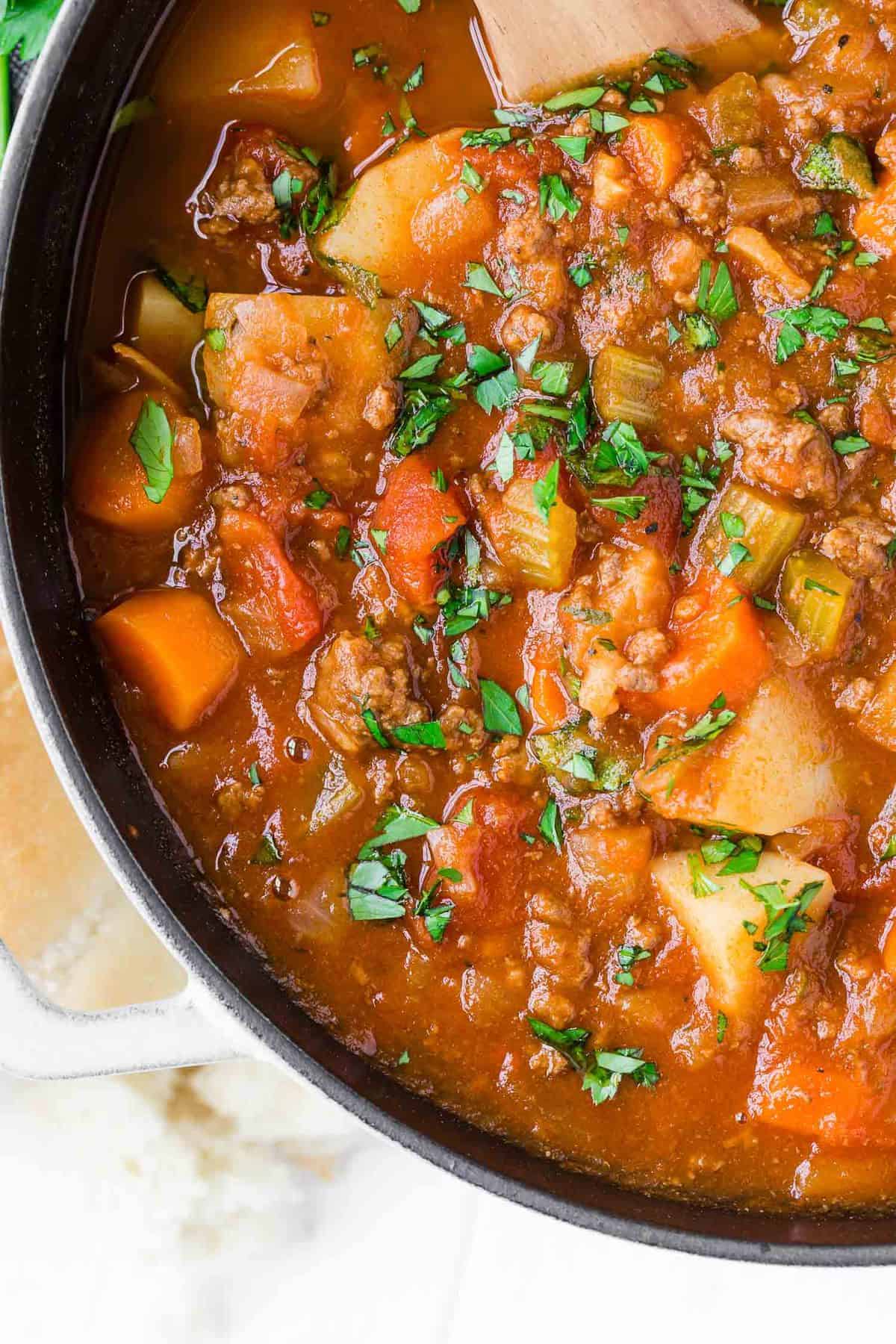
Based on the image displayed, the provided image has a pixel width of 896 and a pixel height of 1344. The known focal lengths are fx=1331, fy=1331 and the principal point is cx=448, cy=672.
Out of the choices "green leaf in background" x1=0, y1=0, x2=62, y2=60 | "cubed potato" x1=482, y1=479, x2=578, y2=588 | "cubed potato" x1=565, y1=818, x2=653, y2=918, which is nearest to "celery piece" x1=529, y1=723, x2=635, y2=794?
"cubed potato" x1=565, y1=818, x2=653, y2=918

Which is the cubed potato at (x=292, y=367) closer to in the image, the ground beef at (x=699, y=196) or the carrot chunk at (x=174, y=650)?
the carrot chunk at (x=174, y=650)

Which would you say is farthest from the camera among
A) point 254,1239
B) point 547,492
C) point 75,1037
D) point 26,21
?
point 254,1239

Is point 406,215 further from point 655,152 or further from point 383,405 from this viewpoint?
point 655,152

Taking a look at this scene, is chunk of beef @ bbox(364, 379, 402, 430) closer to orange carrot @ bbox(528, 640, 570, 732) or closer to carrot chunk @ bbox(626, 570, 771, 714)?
orange carrot @ bbox(528, 640, 570, 732)

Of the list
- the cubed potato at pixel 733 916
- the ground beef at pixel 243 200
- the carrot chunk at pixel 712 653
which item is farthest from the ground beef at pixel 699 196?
the cubed potato at pixel 733 916

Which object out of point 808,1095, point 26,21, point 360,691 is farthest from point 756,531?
point 26,21

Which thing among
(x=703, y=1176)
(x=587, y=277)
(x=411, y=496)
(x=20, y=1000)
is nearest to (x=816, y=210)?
(x=587, y=277)

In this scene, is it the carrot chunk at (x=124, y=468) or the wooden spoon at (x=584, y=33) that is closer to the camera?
the carrot chunk at (x=124, y=468)
